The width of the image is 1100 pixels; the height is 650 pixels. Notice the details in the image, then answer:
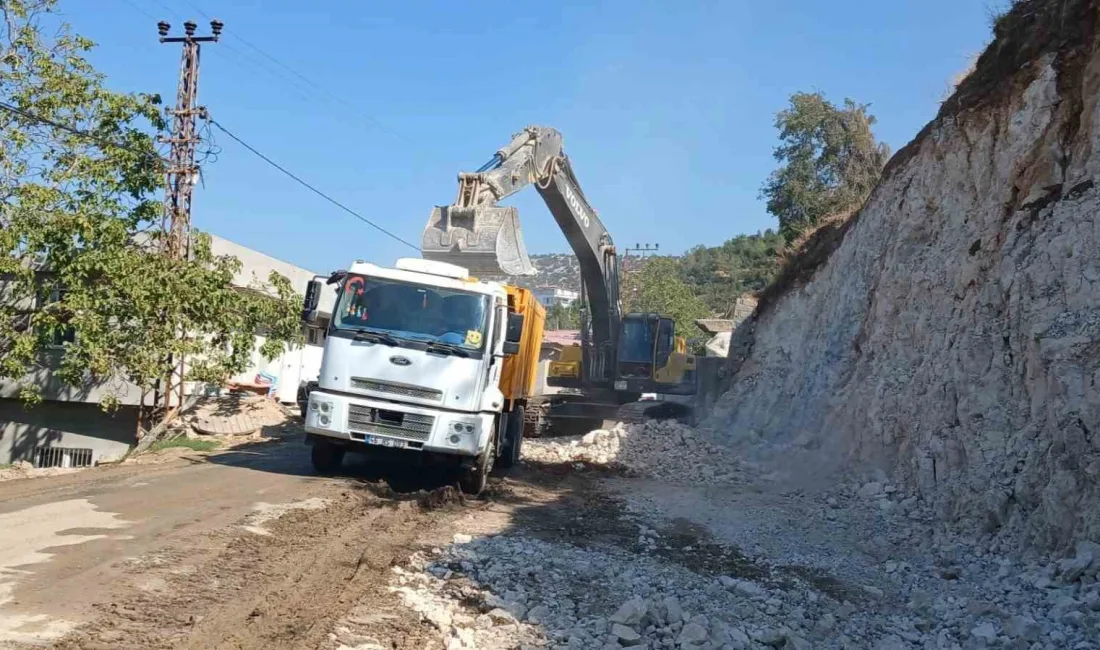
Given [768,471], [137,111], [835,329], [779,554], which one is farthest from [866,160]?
[779,554]

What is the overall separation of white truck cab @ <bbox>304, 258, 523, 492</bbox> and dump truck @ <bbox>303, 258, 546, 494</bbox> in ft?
0.04

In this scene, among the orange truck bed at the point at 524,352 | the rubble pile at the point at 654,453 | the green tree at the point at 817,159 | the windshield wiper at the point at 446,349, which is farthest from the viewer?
the green tree at the point at 817,159

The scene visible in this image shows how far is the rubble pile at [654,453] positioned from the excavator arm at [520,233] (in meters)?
3.63

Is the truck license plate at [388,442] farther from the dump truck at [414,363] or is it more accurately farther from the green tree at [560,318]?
the green tree at [560,318]

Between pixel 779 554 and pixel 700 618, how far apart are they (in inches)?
126

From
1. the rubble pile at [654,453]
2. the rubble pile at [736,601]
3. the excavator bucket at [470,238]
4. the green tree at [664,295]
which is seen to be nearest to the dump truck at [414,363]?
the excavator bucket at [470,238]

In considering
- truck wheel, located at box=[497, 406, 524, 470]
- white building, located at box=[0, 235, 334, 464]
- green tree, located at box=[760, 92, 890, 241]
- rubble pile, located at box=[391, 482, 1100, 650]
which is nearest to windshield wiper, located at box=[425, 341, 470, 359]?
rubble pile, located at box=[391, 482, 1100, 650]

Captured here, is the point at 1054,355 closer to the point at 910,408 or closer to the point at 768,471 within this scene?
the point at 910,408

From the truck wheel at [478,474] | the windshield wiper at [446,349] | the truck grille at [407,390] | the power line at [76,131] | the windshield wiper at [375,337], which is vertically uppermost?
the power line at [76,131]

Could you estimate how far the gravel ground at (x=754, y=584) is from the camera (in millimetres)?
6125

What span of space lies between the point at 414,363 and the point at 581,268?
31.1 feet

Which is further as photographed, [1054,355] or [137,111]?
[137,111]

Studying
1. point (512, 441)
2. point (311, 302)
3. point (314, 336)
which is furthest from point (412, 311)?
point (512, 441)

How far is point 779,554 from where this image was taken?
9.12 m
